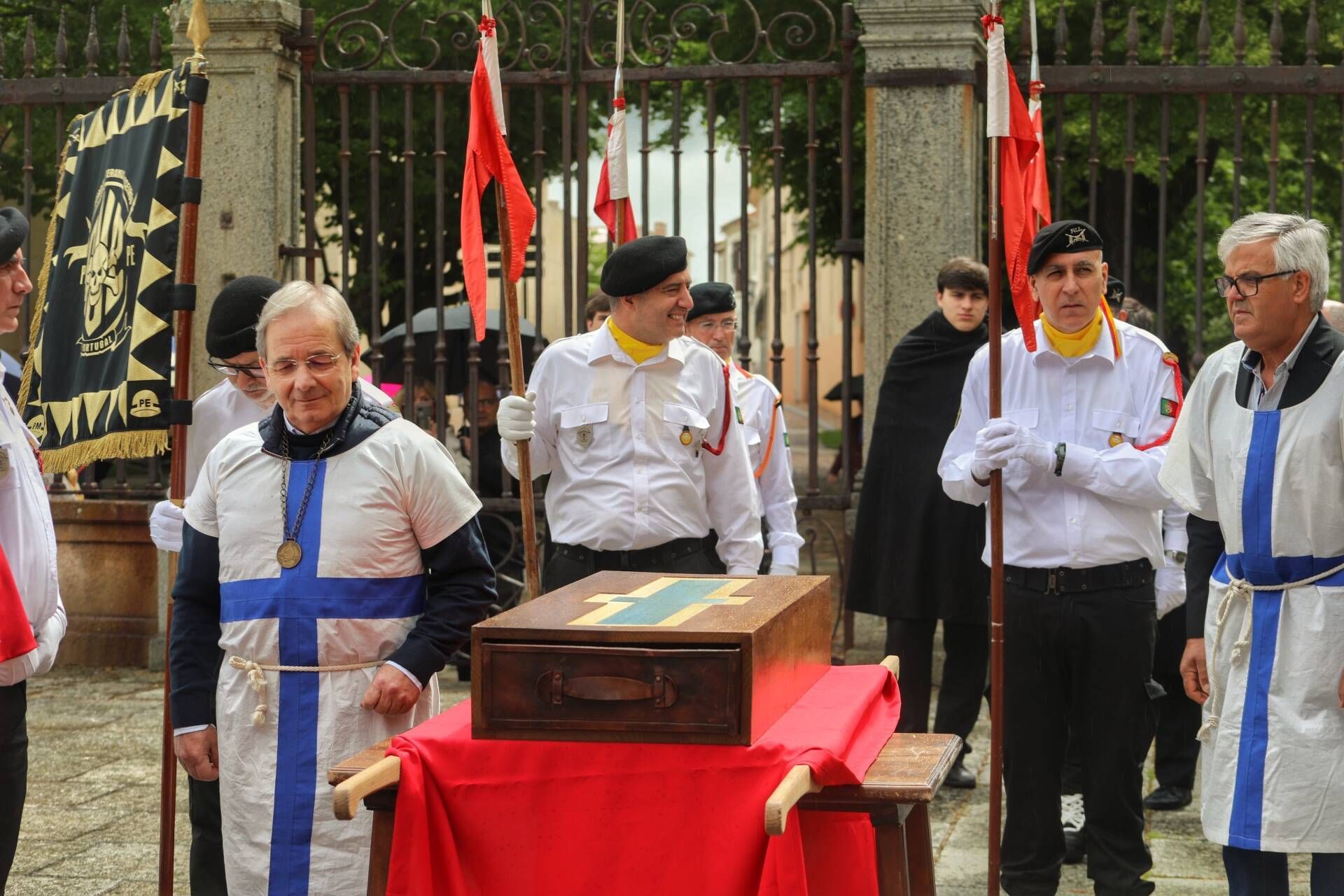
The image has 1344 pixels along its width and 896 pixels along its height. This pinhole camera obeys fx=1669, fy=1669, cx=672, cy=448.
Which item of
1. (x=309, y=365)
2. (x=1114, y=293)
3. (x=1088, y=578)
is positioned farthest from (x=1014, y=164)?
(x=309, y=365)

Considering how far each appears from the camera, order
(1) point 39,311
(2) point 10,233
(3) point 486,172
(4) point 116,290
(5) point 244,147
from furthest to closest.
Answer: (5) point 244,147 < (1) point 39,311 < (4) point 116,290 < (3) point 486,172 < (2) point 10,233

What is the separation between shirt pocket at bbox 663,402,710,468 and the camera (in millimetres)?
5141

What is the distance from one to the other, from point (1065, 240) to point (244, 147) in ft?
15.9

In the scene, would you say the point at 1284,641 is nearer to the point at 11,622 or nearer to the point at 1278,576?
the point at 1278,576

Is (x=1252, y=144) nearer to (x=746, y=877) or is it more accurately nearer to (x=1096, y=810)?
(x=1096, y=810)

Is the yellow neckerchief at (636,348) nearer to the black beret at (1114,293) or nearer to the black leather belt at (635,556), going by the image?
the black leather belt at (635,556)

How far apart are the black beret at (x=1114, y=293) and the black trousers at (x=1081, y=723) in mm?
1841

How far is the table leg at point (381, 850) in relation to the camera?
315 centimetres

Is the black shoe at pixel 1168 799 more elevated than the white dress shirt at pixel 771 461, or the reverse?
the white dress shirt at pixel 771 461

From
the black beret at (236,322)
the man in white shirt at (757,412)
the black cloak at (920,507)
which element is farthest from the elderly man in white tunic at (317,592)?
the black cloak at (920,507)

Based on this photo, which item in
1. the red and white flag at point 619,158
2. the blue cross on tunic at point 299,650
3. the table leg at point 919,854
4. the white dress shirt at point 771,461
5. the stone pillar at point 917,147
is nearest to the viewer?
the blue cross on tunic at point 299,650

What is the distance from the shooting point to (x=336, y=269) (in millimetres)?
20734

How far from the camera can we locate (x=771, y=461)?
649 cm

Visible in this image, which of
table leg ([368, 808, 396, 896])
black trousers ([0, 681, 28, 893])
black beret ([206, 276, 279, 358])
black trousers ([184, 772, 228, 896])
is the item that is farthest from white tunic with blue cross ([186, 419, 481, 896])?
black beret ([206, 276, 279, 358])
